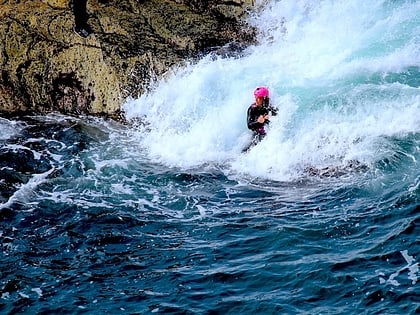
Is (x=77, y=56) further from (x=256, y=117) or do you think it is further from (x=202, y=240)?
(x=202, y=240)

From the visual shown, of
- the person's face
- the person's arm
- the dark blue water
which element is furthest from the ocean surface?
the person's face

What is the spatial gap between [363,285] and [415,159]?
3557mm

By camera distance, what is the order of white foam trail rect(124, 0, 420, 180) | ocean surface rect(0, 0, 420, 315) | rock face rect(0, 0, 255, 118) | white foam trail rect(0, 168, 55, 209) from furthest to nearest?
rock face rect(0, 0, 255, 118) < white foam trail rect(124, 0, 420, 180) < white foam trail rect(0, 168, 55, 209) < ocean surface rect(0, 0, 420, 315)

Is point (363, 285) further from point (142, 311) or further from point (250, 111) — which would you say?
point (250, 111)

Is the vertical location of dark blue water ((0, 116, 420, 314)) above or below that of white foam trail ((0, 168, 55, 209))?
below

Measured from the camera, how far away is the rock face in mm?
14148

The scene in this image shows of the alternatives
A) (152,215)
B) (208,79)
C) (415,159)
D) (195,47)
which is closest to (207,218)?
(152,215)

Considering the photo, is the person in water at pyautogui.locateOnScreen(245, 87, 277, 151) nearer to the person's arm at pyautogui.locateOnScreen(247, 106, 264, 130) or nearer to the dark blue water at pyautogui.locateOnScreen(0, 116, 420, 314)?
the person's arm at pyautogui.locateOnScreen(247, 106, 264, 130)

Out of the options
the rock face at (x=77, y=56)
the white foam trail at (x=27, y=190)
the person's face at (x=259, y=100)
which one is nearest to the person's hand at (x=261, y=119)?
the person's face at (x=259, y=100)

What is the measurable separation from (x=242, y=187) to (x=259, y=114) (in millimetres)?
1702

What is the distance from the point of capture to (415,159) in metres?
10.3

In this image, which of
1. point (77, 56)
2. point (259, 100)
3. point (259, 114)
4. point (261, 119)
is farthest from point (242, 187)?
point (77, 56)

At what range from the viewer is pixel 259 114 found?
38.4 ft

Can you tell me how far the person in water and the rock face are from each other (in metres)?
3.29
